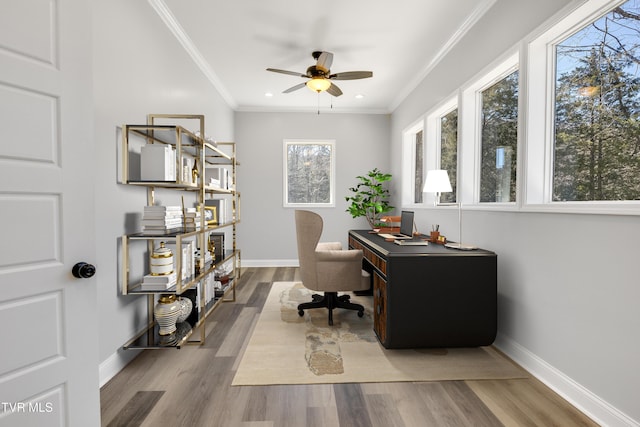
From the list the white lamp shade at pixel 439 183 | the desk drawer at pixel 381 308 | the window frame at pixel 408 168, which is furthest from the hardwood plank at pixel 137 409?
the window frame at pixel 408 168

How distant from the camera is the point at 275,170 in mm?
5164

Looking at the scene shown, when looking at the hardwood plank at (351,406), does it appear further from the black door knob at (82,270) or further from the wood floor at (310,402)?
the black door knob at (82,270)

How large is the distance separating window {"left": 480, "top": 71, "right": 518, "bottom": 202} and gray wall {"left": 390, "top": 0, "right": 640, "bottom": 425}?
0.73 ft

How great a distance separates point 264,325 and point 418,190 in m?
2.87

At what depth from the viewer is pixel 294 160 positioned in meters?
5.25

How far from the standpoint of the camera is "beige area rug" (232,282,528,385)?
187 centimetres

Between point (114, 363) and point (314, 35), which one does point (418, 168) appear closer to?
point (314, 35)

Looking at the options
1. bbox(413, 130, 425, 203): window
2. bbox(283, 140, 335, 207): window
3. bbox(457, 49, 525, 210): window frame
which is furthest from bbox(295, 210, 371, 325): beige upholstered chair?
bbox(283, 140, 335, 207): window

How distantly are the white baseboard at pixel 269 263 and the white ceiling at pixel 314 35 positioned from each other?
2816mm

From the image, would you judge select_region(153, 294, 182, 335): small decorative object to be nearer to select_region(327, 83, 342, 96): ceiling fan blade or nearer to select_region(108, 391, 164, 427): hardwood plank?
select_region(108, 391, 164, 427): hardwood plank

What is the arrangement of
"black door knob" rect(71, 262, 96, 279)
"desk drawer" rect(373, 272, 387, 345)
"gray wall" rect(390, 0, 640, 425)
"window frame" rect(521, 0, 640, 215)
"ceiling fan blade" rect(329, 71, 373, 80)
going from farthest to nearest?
1. "ceiling fan blade" rect(329, 71, 373, 80)
2. "desk drawer" rect(373, 272, 387, 345)
3. "window frame" rect(521, 0, 640, 215)
4. "gray wall" rect(390, 0, 640, 425)
5. "black door knob" rect(71, 262, 96, 279)

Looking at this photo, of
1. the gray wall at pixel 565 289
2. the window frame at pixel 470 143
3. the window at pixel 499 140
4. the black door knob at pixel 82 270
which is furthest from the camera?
the window frame at pixel 470 143

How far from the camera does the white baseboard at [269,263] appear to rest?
518cm

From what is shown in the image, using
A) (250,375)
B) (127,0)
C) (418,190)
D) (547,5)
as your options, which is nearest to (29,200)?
(250,375)
